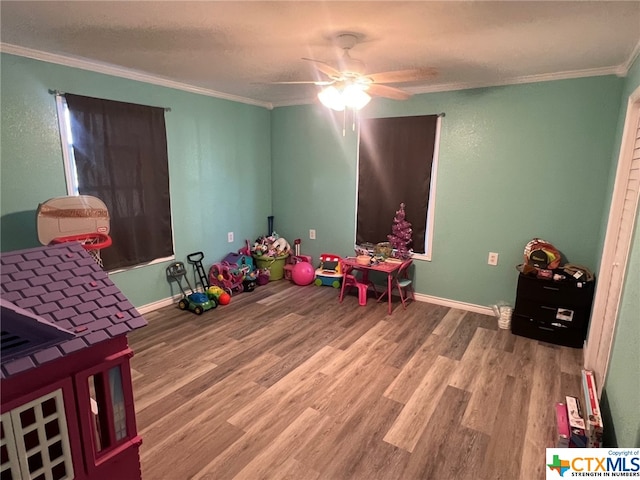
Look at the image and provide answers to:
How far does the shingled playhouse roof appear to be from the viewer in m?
1.04

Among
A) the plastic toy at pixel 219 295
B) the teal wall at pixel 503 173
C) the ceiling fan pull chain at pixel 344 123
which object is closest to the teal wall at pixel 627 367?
the teal wall at pixel 503 173

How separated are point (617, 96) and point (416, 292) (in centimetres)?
247

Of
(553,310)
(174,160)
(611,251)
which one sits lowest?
(553,310)

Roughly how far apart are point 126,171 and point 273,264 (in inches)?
80.4

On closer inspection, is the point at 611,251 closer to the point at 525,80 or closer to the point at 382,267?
the point at 525,80

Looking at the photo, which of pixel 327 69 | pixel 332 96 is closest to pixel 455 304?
pixel 332 96

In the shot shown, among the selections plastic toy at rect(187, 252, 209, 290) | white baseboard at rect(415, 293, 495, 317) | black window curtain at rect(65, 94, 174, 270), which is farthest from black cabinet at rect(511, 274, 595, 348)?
black window curtain at rect(65, 94, 174, 270)

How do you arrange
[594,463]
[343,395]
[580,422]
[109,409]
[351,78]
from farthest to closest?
[343,395]
[351,78]
[580,422]
[594,463]
[109,409]

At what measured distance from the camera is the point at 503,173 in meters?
3.46

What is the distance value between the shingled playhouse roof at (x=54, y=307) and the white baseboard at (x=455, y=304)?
Result: 10.8 ft

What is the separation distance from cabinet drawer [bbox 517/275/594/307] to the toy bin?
9.05 feet

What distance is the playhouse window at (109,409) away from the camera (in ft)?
4.25

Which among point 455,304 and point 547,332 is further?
point 455,304

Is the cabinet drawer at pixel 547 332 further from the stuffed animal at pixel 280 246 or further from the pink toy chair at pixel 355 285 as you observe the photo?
the stuffed animal at pixel 280 246
